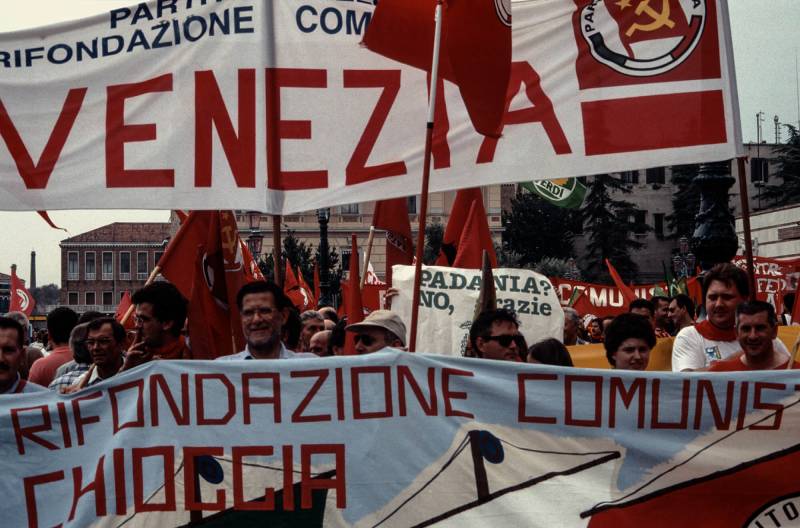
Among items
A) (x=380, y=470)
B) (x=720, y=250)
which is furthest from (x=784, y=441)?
(x=720, y=250)

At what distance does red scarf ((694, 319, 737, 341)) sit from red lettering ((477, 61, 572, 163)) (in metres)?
1.13

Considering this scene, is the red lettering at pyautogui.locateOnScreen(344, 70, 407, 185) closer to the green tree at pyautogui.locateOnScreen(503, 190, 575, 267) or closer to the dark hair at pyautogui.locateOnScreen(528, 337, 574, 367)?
the dark hair at pyautogui.locateOnScreen(528, 337, 574, 367)

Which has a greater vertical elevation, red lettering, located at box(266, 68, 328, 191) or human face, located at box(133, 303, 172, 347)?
red lettering, located at box(266, 68, 328, 191)

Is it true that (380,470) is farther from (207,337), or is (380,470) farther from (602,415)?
(207,337)

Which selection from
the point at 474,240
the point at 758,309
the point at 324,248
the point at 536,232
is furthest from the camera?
the point at 536,232

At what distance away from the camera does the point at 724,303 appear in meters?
6.42

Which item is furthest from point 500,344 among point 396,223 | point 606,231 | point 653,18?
point 606,231

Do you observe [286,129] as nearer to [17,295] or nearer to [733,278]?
[733,278]

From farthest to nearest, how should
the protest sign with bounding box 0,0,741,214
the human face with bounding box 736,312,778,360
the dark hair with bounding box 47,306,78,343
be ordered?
the dark hair with bounding box 47,306,78,343
the protest sign with bounding box 0,0,741,214
the human face with bounding box 736,312,778,360

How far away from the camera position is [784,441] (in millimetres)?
4762

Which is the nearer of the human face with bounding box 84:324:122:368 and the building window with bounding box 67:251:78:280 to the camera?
the human face with bounding box 84:324:122:368

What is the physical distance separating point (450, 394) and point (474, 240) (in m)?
4.34

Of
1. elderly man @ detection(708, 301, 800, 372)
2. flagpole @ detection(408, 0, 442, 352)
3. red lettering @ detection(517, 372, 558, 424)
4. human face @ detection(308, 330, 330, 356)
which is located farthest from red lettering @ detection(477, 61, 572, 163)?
human face @ detection(308, 330, 330, 356)

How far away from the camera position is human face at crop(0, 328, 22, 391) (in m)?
5.48
